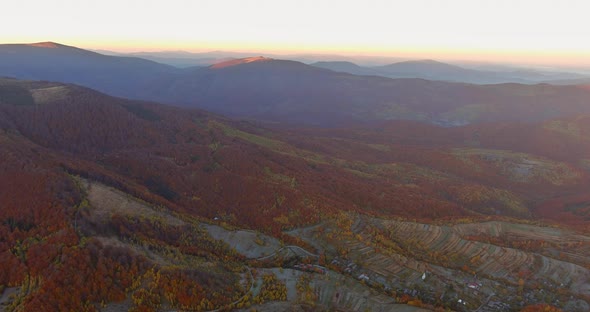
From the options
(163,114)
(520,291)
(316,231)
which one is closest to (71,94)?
(163,114)

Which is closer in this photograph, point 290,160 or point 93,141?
Answer: point 93,141

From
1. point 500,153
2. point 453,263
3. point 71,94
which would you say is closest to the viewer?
point 453,263

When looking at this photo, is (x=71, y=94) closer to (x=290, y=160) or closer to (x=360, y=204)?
(x=290, y=160)

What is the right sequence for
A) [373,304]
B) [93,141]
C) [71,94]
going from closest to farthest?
[373,304]
[93,141]
[71,94]

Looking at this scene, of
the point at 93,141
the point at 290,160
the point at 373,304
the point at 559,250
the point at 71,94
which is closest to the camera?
the point at 373,304

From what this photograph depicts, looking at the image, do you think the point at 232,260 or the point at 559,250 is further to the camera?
the point at 559,250

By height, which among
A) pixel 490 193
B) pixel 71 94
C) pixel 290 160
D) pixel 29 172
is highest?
pixel 71 94

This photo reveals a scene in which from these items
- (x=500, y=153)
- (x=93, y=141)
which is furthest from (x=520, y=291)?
(x=500, y=153)

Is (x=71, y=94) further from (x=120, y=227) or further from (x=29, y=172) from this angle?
(x=120, y=227)

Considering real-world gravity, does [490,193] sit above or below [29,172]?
below
